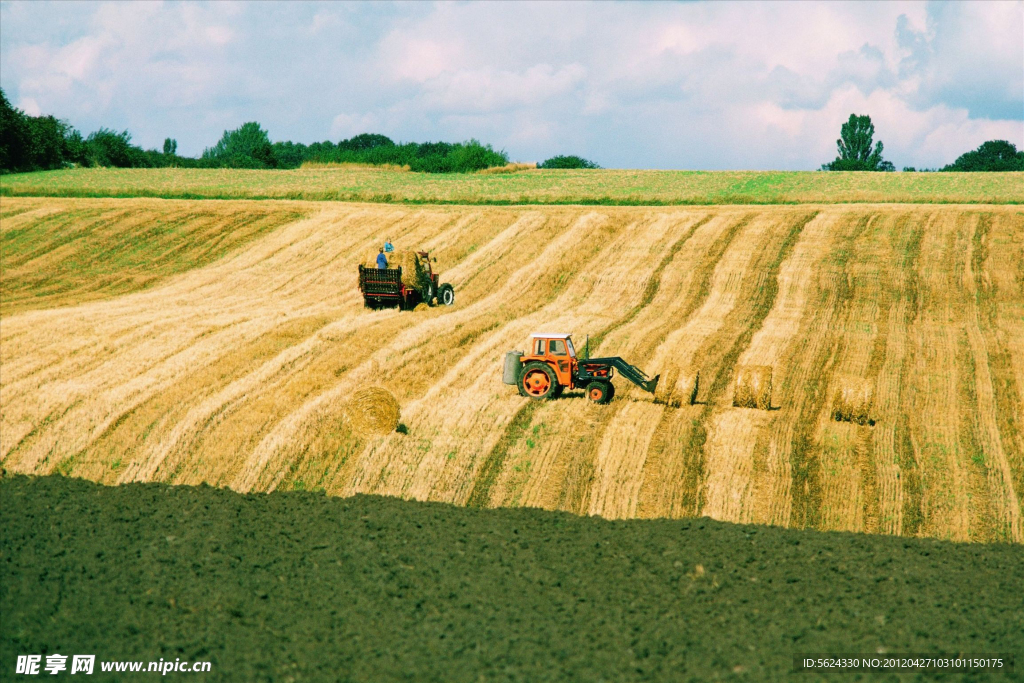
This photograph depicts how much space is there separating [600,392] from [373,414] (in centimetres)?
445

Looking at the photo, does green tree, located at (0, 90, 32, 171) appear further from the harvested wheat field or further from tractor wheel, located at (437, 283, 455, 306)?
tractor wheel, located at (437, 283, 455, 306)

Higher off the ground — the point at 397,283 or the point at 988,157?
the point at 988,157

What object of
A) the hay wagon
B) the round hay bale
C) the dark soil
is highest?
the hay wagon

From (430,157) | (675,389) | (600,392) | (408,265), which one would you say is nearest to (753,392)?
(675,389)

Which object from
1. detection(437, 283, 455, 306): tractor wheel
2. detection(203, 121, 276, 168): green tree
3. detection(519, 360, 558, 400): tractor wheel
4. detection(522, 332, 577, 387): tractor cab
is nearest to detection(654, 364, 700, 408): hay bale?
detection(522, 332, 577, 387): tractor cab

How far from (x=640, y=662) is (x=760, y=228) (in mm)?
25711

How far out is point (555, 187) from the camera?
43656 millimetres

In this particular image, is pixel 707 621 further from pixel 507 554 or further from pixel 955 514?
pixel 955 514

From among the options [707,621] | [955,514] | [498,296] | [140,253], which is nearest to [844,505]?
[955,514]

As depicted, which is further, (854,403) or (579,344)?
(579,344)

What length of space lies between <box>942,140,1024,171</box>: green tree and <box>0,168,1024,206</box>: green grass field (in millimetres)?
35363

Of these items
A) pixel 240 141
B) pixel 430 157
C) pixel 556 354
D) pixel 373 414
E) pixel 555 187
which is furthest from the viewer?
pixel 240 141

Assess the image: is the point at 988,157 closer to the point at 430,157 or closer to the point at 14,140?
the point at 430,157

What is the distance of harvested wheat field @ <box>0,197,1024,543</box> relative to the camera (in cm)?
1376
